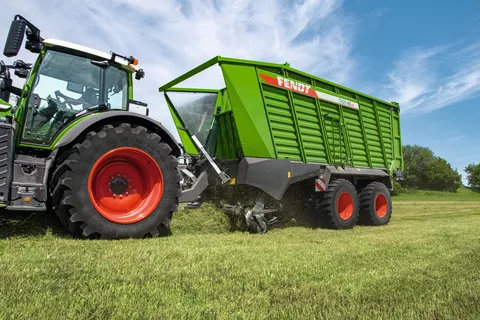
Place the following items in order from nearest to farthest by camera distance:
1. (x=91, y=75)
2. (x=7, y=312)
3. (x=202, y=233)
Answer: (x=7, y=312), (x=91, y=75), (x=202, y=233)

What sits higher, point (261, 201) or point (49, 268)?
point (261, 201)

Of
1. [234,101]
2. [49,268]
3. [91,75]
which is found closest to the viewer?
[49,268]

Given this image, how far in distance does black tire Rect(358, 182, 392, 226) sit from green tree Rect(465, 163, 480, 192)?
7630 centimetres

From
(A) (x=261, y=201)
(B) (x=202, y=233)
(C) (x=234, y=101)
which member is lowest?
(B) (x=202, y=233)

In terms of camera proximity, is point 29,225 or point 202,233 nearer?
point 29,225

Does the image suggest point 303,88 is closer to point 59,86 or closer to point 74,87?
point 74,87

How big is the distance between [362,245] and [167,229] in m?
2.54

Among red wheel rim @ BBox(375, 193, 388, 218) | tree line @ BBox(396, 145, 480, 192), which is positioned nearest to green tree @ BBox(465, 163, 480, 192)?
tree line @ BBox(396, 145, 480, 192)

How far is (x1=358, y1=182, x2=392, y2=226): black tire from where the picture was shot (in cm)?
783

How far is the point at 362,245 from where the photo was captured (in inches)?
167

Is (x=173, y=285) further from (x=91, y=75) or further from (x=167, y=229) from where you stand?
(x=91, y=75)

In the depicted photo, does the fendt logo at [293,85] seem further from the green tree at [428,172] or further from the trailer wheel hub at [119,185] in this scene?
the green tree at [428,172]

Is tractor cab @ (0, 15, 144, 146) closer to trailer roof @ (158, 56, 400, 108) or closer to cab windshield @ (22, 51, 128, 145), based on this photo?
cab windshield @ (22, 51, 128, 145)

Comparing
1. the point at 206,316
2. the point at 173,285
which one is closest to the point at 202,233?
the point at 173,285
